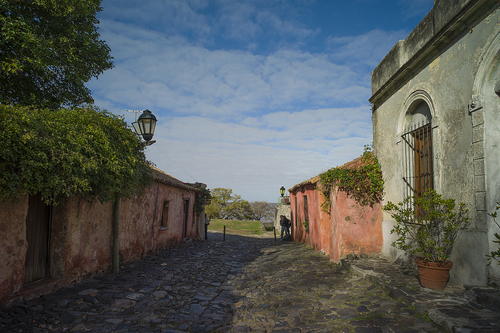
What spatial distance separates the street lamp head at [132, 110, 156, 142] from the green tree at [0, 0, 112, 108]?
301cm

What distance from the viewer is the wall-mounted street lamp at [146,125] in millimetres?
7891

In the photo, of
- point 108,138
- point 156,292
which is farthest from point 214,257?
point 108,138

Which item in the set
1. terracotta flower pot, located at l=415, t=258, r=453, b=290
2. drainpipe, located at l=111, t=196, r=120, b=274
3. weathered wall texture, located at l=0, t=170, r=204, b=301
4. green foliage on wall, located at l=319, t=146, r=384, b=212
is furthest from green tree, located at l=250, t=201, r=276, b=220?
terracotta flower pot, located at l=415, t=258, r=453, b=290

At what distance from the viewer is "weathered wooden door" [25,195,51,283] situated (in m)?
5.97

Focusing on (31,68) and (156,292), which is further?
(31,68)

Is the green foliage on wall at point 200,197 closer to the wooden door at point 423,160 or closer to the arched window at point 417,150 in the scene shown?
the arched window at point 417,150

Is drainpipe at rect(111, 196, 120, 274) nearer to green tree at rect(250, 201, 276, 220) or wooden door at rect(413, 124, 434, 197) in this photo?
wooden door at rect(413, 124, 434, 197)

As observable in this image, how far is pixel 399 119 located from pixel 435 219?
282cm

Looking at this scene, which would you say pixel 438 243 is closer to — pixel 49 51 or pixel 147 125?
pixel 147 125

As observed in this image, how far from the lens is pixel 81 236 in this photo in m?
7.12

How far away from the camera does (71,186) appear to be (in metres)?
5.58

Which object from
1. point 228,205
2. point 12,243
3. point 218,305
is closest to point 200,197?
point 218,305

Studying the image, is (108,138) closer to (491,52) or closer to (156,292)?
(156,292)

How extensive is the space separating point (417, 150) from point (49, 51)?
9.48 metres
